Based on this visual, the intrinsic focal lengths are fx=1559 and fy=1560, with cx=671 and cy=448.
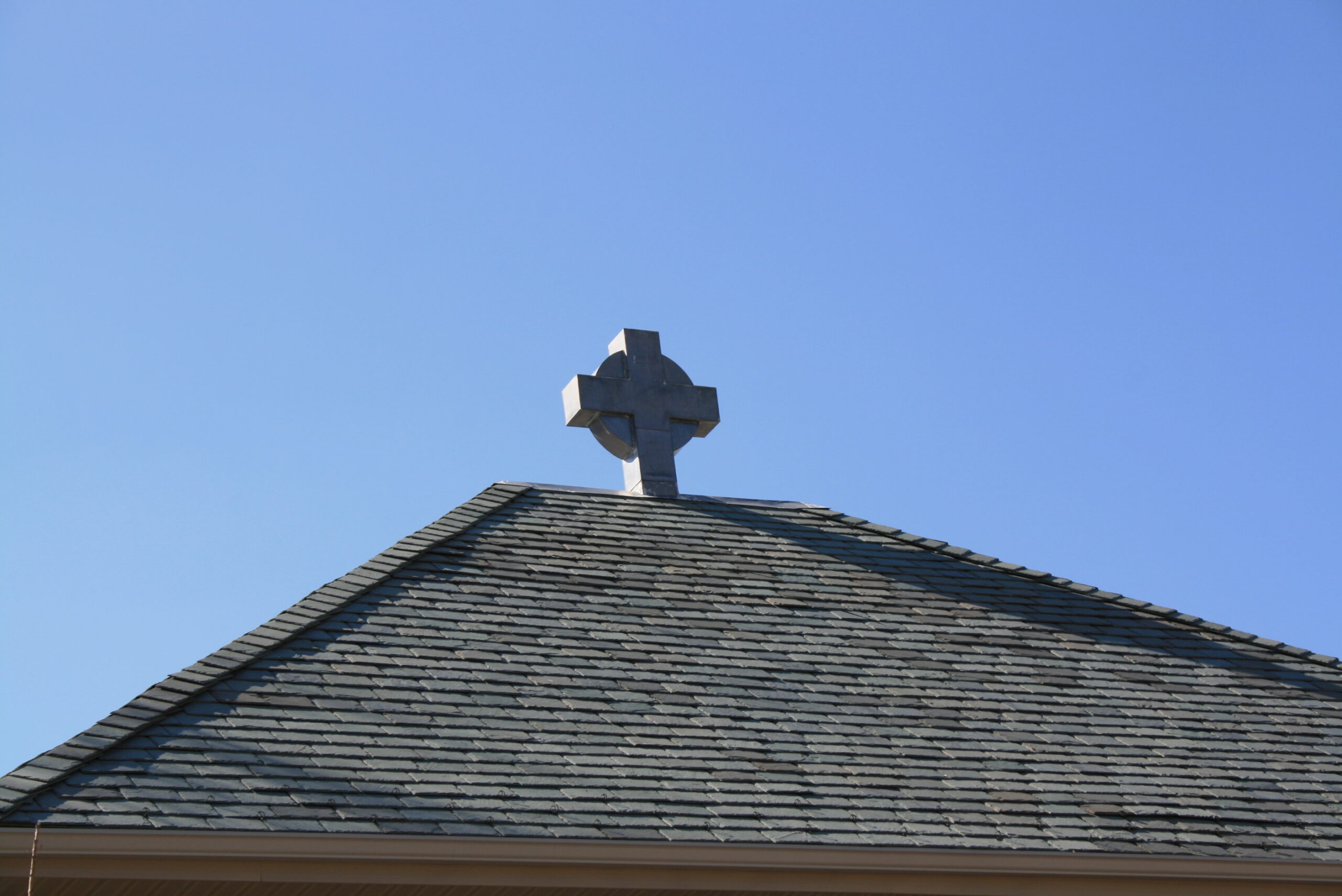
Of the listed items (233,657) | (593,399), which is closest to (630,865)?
(233,657)

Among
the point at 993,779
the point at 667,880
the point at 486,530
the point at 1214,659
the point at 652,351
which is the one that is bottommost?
the point at 667,880

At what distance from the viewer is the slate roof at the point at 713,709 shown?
669 centimetres

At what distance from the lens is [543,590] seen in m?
9.28

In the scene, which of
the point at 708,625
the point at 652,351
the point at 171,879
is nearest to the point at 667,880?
the point at 171,879

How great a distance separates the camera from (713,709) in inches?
319

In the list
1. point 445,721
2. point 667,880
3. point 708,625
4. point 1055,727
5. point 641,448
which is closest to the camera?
point 667,880

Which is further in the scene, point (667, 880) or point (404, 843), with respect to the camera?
point (667, 880)

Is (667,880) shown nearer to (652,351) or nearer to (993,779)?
(993,779)

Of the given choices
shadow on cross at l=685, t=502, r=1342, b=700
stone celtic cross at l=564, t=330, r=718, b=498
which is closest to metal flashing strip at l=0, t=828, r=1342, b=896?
shadow on cross at l=685, t=502, r=1342, b=700

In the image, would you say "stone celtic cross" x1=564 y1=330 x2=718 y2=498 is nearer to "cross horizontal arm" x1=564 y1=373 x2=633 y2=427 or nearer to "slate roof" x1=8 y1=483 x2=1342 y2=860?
"cross horizontal arm" x1=564 y1=373 x2=633 y2=427

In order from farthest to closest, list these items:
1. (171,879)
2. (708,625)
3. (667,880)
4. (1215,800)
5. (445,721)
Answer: (708,625), (1215,800), (445,721), (667,880), (171,879)

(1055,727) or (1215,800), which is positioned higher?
(1055,727)

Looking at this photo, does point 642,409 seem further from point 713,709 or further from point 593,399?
point 713,709

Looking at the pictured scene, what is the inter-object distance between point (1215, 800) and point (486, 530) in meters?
4.67
